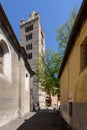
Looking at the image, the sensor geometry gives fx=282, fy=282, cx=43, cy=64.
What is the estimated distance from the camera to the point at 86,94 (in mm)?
8828

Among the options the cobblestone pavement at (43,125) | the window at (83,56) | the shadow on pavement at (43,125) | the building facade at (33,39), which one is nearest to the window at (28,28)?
the building facade at (33,39)

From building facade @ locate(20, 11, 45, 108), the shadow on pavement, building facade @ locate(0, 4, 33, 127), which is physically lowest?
the shadow on pavement

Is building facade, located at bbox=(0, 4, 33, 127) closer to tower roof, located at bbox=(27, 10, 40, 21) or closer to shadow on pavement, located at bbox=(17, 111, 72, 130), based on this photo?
shadow on pavement, located at bbox=(17, 111, 72, 130)

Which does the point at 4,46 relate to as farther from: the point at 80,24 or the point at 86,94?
the point at 86,94

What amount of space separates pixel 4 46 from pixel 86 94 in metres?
8.34

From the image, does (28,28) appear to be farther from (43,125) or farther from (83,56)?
(83,56)

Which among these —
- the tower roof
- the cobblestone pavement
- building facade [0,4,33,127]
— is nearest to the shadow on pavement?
the cobblestone pavement

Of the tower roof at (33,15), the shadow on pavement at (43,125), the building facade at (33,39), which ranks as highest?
the tower roof at (33,15)

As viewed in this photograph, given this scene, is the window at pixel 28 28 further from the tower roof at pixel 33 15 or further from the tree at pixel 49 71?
the tree at pixel 49 71

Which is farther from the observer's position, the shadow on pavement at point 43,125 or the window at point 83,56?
the shadow on pavement at point 43,125

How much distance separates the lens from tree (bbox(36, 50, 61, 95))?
1596 inches

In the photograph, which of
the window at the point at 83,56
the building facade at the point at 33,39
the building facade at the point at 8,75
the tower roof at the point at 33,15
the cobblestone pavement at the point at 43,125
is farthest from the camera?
Answer: the tower roof at the point at 33,15

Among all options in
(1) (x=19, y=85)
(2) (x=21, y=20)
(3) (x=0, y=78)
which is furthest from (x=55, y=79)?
(2) (x=21, y=20)

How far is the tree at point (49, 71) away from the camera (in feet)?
133
